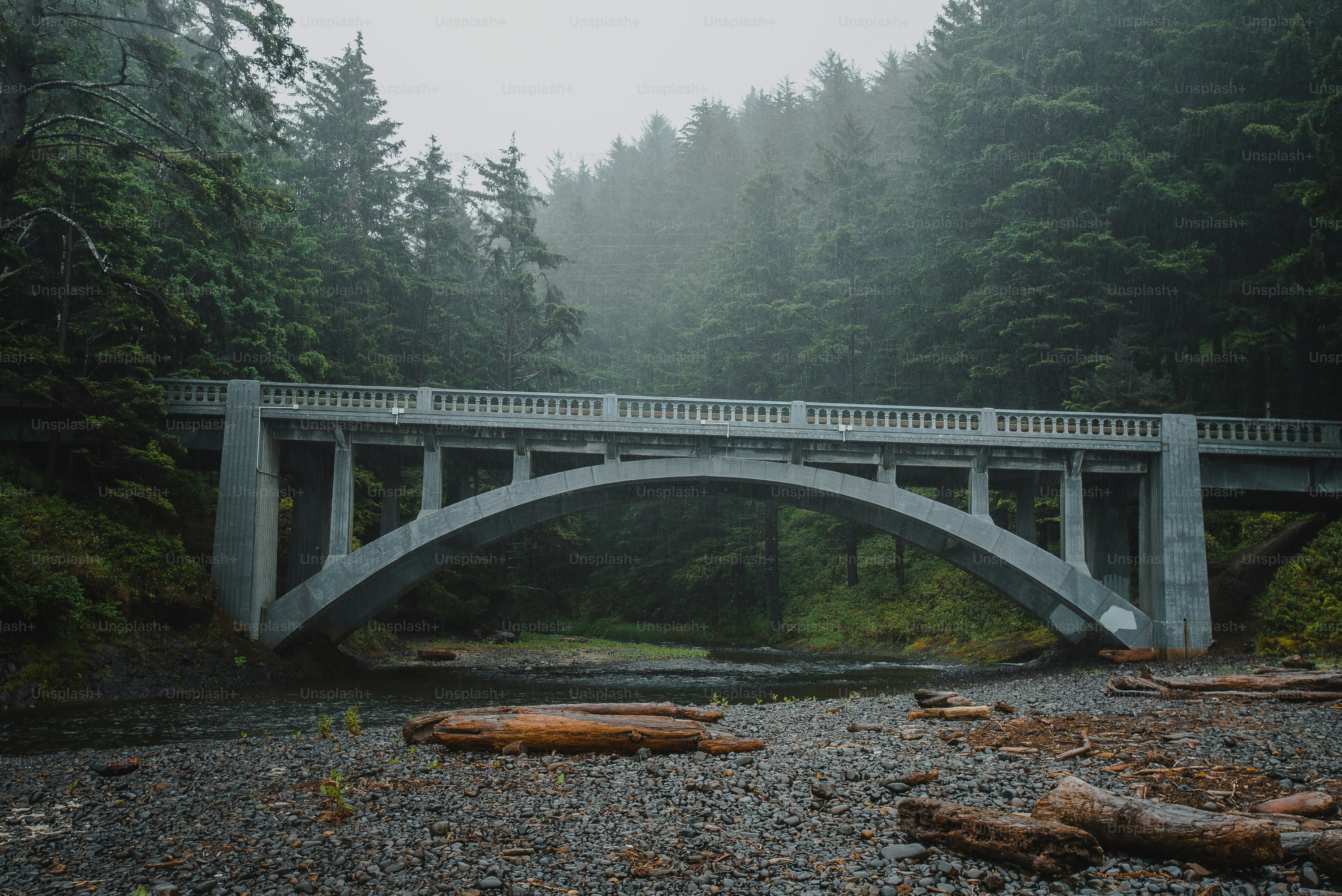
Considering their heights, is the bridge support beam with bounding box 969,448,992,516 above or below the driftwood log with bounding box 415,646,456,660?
above

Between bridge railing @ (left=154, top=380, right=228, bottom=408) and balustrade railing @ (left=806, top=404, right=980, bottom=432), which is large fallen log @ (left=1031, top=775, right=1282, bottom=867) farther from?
bridge railing @ (left=154, top=380, right=228, bottom=408)

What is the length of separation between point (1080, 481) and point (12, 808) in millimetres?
22991

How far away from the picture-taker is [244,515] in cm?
2133

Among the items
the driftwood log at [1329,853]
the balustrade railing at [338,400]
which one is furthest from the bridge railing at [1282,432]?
the balustrade railing at [338,400]

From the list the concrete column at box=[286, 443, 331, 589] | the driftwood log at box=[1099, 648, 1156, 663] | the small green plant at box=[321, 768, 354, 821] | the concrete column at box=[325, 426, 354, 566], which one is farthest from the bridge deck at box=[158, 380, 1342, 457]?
the small green plant at box=[321, 768, 354, 821]

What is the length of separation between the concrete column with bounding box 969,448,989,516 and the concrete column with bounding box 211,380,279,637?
19.3 m

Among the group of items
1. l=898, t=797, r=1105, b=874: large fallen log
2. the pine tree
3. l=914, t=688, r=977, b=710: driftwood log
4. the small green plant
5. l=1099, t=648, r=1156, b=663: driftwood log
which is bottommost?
l=1099, t=648, r=1156, b=663: driftwood log

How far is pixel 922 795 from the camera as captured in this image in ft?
23.1

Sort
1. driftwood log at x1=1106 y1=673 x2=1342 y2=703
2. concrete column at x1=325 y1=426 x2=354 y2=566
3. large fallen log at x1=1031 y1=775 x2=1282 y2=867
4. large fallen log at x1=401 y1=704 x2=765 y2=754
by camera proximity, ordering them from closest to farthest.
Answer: large fallen log at x1=1031 y1=775 x2=1282 y2=867 → large fallen log at x1=401 y1=704 x2=765 y2=754 → driftwood log at x1=1106 y1=673 x2=1342 y2=703 → concrete column at x1=325 y1=426 x2=354 y2=566

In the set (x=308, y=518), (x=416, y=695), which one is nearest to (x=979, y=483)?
(x=416, y=695)

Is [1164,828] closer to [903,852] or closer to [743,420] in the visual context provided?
[903,852]

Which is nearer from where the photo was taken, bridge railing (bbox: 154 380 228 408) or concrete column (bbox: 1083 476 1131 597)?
bridge railing (bbox: 154 380 228 408)

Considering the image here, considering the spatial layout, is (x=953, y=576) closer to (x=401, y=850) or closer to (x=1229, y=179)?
(x=1229, y=179)

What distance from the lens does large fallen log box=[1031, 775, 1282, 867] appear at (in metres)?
5.07
